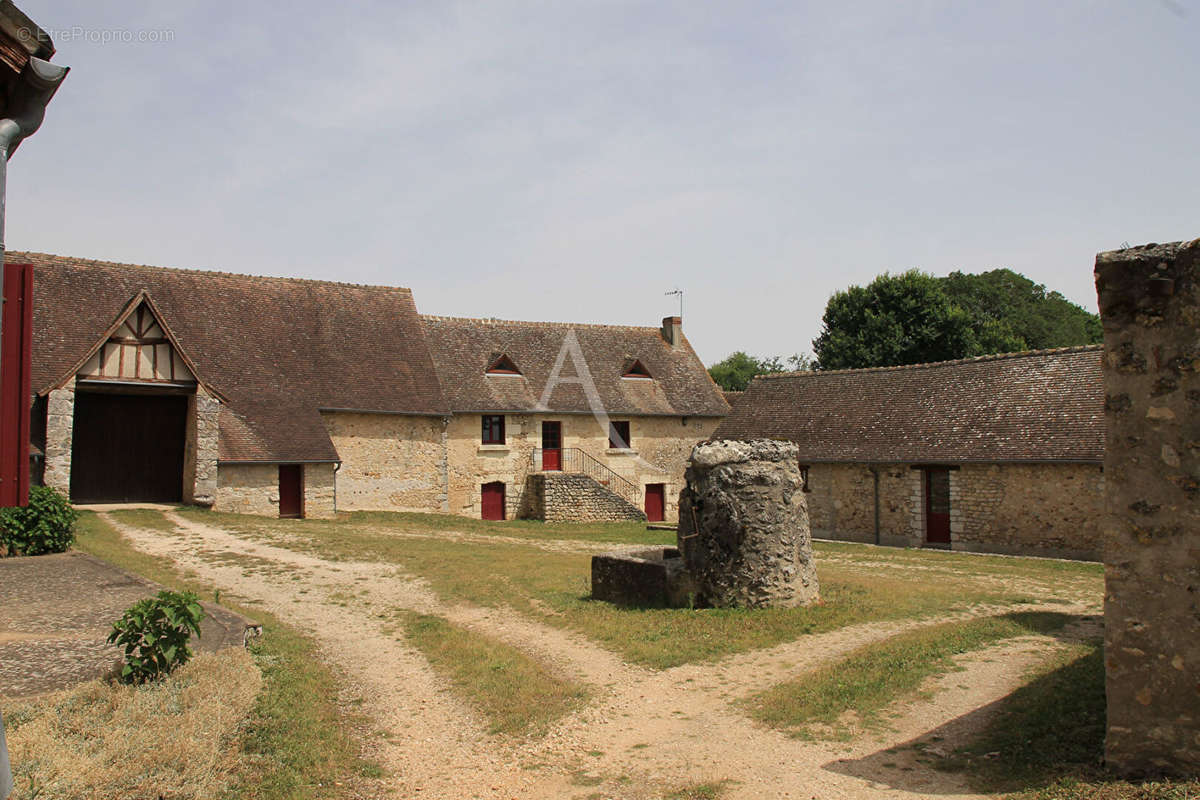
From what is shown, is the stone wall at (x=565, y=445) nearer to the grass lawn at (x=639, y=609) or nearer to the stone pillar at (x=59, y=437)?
the grass lawn at (x=639, y=609)

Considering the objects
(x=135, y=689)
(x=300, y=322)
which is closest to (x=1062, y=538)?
(x=135, y=689)

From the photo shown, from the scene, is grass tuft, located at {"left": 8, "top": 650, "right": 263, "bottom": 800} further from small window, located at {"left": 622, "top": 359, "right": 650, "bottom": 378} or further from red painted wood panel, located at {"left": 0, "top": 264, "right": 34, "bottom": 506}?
small window, located at {"left": 622, "top": 359, "right": 650, "bottom": 378}

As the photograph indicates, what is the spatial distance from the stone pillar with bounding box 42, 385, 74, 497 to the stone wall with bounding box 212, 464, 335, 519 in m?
3.33

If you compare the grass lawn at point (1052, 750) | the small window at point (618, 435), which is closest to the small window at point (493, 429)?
the small window at point (618, 435)

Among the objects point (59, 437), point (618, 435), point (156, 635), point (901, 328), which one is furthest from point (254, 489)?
point (901, 328)

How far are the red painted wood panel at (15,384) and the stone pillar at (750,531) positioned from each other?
7801mm

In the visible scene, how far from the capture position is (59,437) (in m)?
19.9

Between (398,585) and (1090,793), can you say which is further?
(398,585)

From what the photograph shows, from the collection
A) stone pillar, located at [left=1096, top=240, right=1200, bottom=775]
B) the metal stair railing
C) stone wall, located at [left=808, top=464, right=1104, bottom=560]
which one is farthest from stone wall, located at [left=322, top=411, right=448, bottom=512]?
stone pillar, located at [left=1096, top=240, right=1200, bottom=775]

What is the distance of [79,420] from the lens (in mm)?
22172

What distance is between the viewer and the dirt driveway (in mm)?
5625

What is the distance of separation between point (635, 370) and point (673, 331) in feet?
10.4

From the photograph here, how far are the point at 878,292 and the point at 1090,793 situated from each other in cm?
3742

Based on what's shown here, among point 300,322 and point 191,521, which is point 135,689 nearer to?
point 191,521
